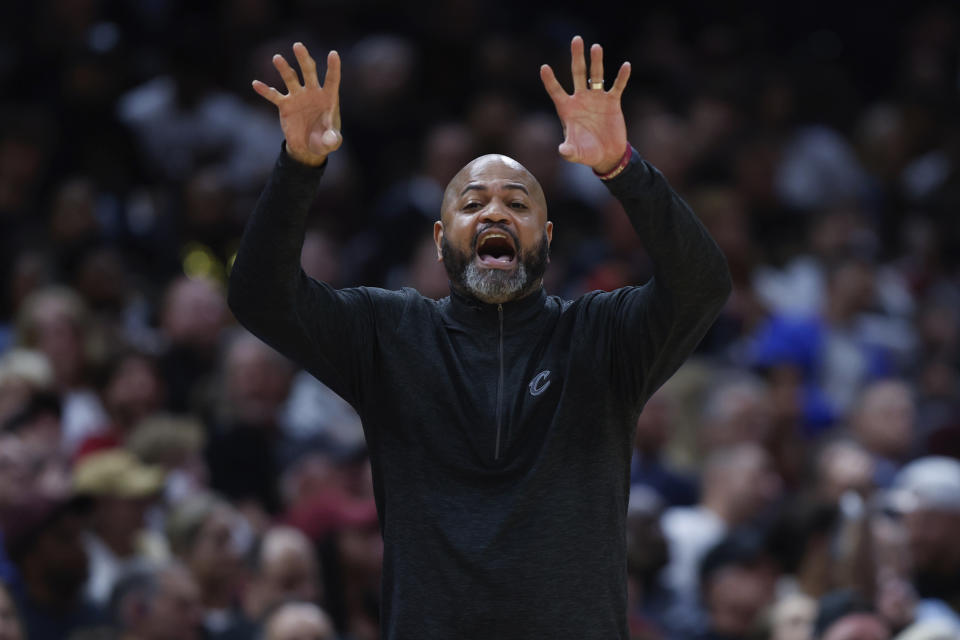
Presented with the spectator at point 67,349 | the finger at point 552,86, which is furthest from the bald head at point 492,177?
the spectator at point 67,349

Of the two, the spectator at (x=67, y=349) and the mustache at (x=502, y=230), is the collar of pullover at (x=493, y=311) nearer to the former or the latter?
the mustache at (x=502, y=230)

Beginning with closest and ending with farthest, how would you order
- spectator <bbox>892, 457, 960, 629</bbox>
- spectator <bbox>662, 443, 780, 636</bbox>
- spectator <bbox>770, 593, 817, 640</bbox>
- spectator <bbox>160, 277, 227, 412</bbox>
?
spectator <bbox>770, 593, 817, 640</bbox> < spectator <bbox>892, 457, 960, 629</bbox> < spectator <bbox>662, 443, 780, 636</bbox> < spectator <bbox>160, 277, 227, 412</bbox>

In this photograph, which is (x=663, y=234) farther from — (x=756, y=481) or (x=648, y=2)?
(x=648, y=2)

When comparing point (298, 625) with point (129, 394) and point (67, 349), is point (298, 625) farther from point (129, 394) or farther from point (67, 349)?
point (67, 349)

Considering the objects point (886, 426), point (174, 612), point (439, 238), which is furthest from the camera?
point (886, 426)

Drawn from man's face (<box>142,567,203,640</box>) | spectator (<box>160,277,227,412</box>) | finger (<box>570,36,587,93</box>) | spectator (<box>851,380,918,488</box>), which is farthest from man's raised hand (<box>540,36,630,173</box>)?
spectator (<box>851,380,918,488</box>)

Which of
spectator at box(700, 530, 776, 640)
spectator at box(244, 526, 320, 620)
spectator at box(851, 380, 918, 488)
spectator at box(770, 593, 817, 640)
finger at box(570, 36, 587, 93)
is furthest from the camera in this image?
spectator at box(851, 380, 918, 488)

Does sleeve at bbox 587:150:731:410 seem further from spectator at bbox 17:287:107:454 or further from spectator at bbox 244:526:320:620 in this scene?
spectator at bbox 17:287:107:454

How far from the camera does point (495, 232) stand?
9.66 ft

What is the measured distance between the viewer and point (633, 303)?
2916 millimetres

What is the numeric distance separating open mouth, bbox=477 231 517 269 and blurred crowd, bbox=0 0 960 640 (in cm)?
220

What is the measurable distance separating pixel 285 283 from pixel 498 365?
46 centimetres

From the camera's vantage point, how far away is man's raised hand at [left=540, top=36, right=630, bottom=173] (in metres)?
2.75

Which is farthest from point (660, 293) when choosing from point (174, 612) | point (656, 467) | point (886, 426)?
point (886, 426)
